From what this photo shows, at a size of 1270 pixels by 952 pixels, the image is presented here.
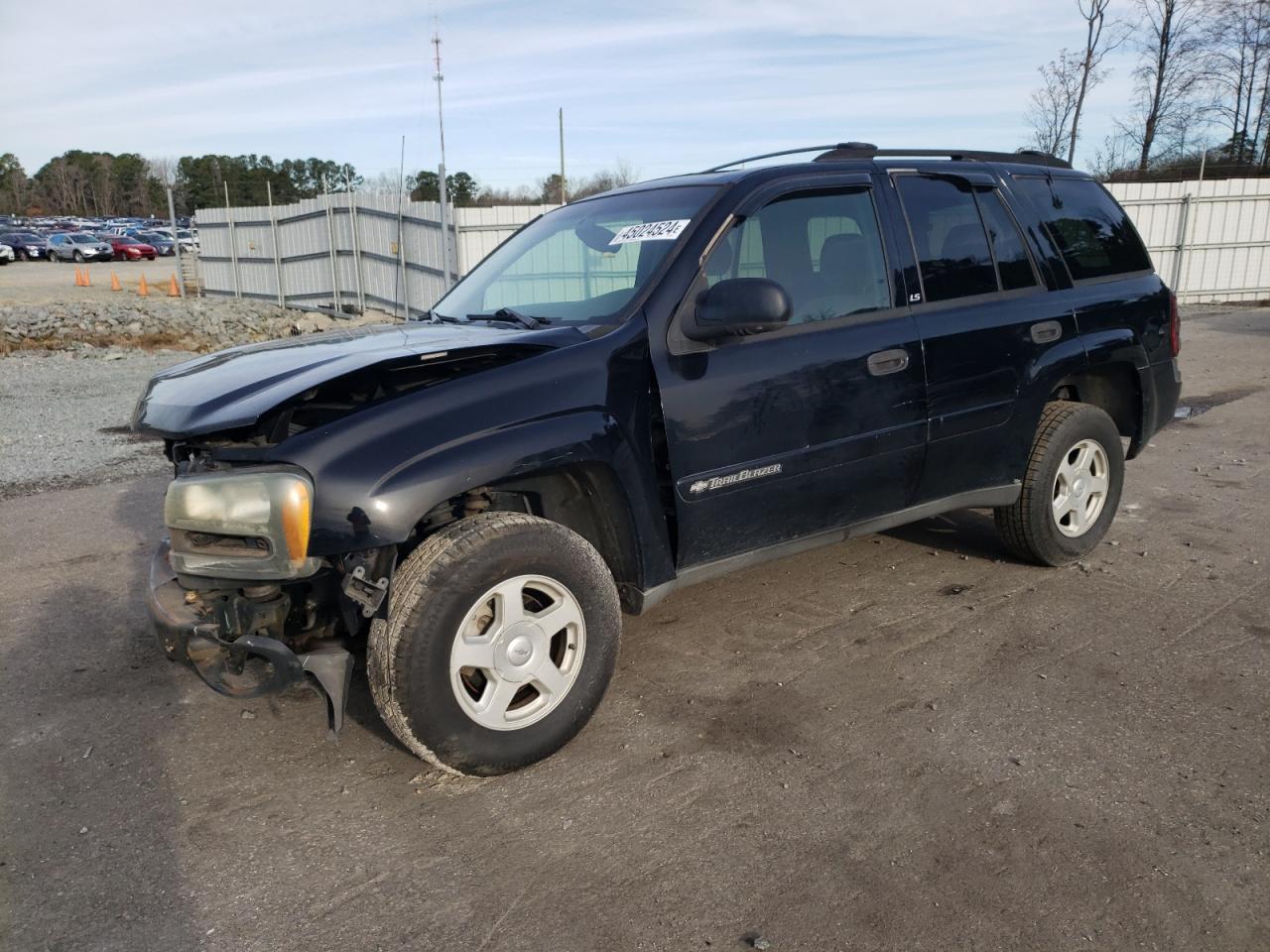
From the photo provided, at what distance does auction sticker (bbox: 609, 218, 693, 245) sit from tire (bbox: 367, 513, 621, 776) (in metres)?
1.24

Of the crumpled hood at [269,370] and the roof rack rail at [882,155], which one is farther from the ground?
the roof rack rail at [882,155]

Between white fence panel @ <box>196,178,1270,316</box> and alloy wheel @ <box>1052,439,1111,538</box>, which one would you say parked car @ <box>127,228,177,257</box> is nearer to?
white fence panel @ <box>196,178,1270,316</box>

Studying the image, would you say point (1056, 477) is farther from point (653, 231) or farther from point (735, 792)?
point (735, 792)

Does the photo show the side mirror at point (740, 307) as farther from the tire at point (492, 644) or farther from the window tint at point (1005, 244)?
the window tint at point (1005, 244)

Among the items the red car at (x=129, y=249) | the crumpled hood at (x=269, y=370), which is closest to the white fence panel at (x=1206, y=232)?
the crumpled hood at (x=269, y=370)

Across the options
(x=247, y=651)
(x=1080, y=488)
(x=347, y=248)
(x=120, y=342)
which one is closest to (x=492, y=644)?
(x=247, y=651)

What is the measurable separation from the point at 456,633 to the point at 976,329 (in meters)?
2.67

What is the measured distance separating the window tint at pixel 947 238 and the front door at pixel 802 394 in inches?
8.2

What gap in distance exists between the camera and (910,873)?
8.59ft

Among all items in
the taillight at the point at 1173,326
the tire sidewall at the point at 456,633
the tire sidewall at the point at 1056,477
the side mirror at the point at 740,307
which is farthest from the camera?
the taillight at the point at 1173,326

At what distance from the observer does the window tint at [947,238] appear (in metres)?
4.17

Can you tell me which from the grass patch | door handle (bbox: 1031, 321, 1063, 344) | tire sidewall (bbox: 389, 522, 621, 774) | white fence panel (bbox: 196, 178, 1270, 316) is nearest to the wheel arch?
door handle (bbox: 1031, 321, 1063, 344)

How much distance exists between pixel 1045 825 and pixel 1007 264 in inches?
105

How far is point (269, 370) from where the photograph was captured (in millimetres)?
3242
